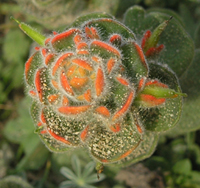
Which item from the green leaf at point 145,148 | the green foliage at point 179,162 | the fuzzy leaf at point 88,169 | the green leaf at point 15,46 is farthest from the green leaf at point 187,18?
the green leaf at point 15,46

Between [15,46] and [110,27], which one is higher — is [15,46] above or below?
below

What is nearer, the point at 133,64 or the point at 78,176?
the point at 133,64

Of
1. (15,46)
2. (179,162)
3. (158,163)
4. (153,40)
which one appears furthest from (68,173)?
(15,46)

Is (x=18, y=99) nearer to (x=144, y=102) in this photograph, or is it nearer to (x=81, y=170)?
(x=81, y=170)

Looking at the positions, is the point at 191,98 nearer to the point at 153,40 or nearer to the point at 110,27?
the point at 153,40

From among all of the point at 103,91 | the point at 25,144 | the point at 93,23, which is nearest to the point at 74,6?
the point at 93,23

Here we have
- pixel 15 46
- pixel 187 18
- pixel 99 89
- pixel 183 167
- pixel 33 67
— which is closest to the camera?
pixel 99 89

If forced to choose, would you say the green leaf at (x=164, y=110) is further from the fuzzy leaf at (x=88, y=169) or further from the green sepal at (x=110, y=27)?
the fuzzy leaf at (x=88, y=169)
